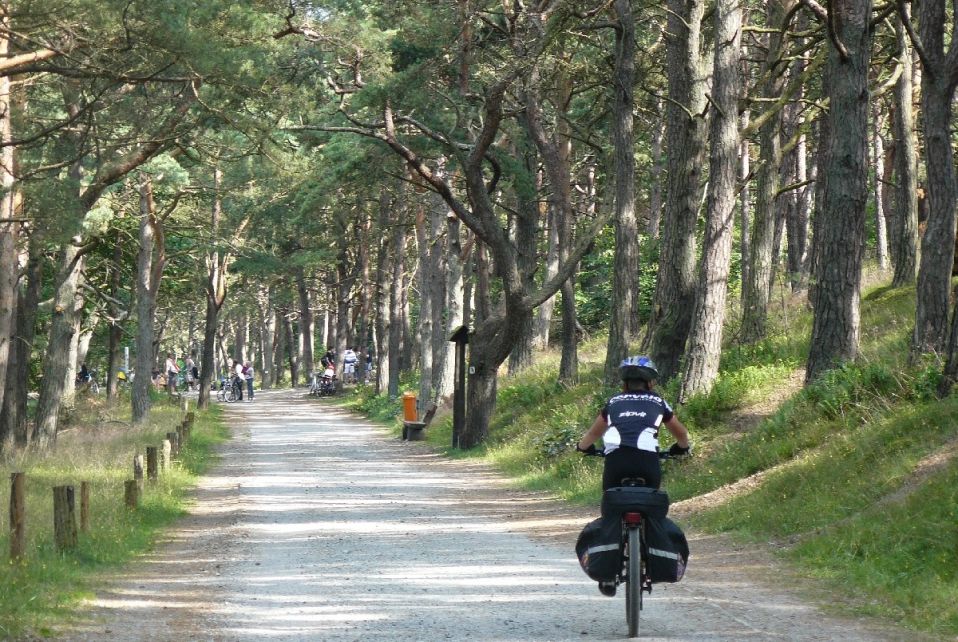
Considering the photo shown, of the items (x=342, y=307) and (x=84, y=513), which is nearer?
(x=84, y=513)

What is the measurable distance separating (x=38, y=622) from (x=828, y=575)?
6.27 meters

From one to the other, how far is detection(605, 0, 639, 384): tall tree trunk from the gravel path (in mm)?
5611

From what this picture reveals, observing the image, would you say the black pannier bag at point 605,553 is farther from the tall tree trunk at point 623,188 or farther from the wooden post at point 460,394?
the wooden post at point 460,394

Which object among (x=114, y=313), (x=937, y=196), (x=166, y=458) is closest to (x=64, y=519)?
(x=166, y=458)

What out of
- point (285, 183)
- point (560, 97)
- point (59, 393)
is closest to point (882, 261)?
point (560, 97)

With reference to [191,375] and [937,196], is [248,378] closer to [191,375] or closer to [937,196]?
[191,375]

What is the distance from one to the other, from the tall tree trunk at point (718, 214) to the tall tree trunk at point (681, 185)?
83 cm

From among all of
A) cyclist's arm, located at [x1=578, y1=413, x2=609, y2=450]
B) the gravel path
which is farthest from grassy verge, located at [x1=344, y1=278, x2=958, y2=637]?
cyclist's arm, located at [x1=578, y1=413, x2=609, y2=450]

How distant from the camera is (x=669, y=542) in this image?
26.7ft

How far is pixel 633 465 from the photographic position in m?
8.20

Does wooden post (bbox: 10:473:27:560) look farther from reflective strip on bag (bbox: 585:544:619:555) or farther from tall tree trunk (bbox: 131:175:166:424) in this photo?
tall tree trunk (bbox: 131:175:166:424)

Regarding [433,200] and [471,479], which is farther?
[433,200]

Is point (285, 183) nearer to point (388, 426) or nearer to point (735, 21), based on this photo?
point (388, 426)

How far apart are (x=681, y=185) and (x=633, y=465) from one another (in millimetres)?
13418
